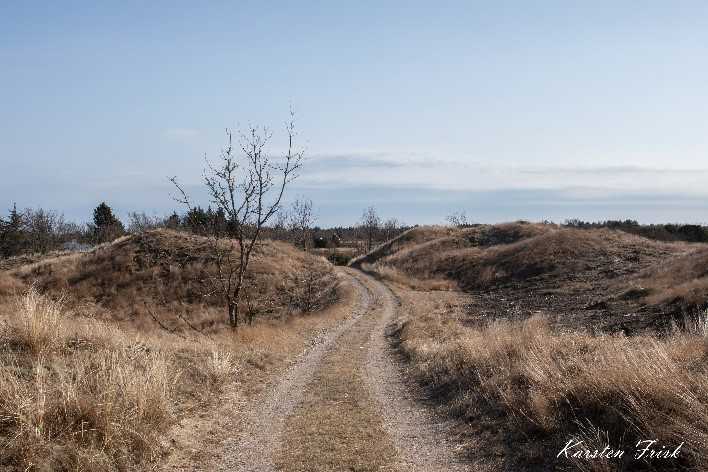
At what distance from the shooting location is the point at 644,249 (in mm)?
42625

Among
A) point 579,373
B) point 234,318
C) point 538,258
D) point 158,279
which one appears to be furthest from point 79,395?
point 538,258

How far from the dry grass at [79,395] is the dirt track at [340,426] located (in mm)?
1176

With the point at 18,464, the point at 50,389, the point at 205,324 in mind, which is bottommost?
the point at 205,324

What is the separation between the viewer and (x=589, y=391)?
23.4ft

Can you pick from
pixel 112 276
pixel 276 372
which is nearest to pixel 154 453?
pixel 276 372

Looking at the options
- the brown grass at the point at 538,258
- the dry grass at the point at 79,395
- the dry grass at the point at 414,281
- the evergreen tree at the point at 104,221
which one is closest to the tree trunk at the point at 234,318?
the dry grass at the point at 79,395

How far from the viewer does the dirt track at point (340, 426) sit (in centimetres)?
691

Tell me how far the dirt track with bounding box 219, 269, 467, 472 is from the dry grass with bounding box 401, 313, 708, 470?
0.97m

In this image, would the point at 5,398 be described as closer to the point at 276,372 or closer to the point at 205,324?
the point at 276,372

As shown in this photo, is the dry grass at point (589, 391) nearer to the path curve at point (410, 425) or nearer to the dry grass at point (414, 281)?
the path curve at point (410, 425)

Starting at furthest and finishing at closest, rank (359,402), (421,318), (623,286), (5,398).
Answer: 1. (623,286)
2. (421,318)
3. (359,402)
4. (5,398)

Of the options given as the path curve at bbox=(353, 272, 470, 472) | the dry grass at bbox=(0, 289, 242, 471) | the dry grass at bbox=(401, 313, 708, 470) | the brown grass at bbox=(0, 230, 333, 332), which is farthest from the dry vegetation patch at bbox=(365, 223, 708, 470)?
the brown grass at bbox=(0, 230, 333, 332)

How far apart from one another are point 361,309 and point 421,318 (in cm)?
713

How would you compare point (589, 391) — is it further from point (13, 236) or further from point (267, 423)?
point (13, 236)
